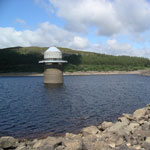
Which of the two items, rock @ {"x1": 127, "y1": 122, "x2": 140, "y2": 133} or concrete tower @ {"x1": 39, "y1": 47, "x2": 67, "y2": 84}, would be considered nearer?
rock @ {"x1": 127, "y1": 122, "x2": 140, "y2": 133}

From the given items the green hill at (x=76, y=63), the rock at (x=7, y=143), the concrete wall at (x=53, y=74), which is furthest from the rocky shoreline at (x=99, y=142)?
the green hill at (x=76, y=63)

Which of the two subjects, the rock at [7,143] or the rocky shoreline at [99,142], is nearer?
the rocky shoreline at [99,142]

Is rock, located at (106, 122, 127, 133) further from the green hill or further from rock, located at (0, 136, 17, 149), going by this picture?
the green hill

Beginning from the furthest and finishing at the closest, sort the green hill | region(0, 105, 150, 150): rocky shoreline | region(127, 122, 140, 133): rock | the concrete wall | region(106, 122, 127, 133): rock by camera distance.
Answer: the green hill < the concrete wall < region(106, 122, 127, 133): rock < region(127, 122, 140, 133): rock < region(0, 105, 150, 150): rocky shoreline

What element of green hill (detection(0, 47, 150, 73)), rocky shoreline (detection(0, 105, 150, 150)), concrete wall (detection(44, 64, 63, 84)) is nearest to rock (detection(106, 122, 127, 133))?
rocky shoreline (detection(0, 105, 150, 150))

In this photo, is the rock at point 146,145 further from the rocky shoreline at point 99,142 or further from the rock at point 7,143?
the rock at point 7,143

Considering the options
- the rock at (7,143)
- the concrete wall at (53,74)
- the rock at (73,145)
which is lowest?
the rock at (7,143)

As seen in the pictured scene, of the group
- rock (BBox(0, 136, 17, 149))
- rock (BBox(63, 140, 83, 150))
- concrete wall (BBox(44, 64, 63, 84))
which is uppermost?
concrete wall (BBox(44, 64, 63, 84))

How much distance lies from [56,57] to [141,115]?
4063 cm

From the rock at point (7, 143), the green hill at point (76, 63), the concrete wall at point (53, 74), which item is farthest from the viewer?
the green hill at point (76, 63)

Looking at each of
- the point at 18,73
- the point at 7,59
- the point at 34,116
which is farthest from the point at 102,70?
the point at 34,116

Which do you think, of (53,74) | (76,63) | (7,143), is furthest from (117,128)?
(76,63)

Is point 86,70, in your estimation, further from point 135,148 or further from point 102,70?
point 135,148

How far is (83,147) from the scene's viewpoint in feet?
36.8
